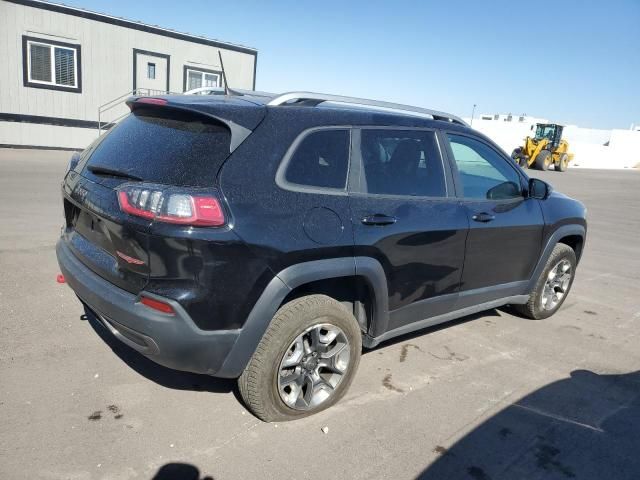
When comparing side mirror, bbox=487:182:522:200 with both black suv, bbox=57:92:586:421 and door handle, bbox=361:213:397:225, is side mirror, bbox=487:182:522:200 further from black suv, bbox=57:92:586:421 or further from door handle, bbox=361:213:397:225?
door handle, bbox=361:213:397:225

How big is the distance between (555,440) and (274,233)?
82.3 inches

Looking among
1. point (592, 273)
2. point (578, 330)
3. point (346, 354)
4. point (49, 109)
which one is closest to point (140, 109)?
point (346, 354)

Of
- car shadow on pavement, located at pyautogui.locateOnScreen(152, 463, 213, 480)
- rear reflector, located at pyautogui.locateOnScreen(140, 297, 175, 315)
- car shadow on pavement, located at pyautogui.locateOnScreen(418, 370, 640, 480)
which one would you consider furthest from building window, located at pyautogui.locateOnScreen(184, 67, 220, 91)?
car shadow on pavement, located at pyautogui.locateOnScreen(152, 463, 213, 480)

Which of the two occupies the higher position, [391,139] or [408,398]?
[391,139]

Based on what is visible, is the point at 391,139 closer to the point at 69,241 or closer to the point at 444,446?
the point at 444,446

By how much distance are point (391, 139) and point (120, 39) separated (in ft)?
54.7

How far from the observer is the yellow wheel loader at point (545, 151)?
27.5m

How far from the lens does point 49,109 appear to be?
16578 mm

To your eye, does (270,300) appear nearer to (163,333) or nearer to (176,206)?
(163,333)

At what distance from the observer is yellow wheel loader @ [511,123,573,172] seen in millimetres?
27547

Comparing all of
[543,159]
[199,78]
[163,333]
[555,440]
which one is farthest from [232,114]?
[543,159]

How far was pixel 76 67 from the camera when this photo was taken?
54.4 ft

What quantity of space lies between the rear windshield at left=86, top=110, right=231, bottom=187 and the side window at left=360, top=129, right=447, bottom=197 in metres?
0.97

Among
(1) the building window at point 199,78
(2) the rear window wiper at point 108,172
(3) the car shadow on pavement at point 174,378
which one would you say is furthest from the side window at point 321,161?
(1) the building window at point 199,78
